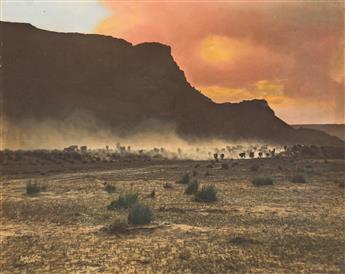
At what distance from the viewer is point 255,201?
1773 cm

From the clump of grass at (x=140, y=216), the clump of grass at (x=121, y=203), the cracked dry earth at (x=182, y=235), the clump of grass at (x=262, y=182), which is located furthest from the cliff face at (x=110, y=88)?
the clump of grass at (x=140, y=216)

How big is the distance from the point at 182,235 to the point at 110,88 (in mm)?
80344

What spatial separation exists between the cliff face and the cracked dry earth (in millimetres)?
59783

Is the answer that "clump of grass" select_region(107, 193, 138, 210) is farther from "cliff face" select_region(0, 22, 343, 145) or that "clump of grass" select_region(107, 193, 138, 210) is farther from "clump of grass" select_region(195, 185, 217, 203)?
"cliff face" select_region(0, 22, 343, 145)

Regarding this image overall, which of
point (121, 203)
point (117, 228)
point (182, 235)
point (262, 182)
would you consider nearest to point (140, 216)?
point (117, 228)

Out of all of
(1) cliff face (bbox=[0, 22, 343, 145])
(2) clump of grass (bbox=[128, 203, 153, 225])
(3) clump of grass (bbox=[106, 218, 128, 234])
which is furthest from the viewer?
(1) cliff face (bbox=[0, 22, 343, 145])

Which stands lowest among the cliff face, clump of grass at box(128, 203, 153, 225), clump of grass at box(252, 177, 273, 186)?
clump of grass at box(128, 203, 153, 225)

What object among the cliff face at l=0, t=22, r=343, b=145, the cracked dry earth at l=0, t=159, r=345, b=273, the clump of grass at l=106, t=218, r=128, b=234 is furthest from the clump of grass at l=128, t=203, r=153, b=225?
the cliff face at l=0, t=22, r=343, b=145

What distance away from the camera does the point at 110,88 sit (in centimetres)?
9044

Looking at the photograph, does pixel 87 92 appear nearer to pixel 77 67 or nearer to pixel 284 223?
pixel 77 67

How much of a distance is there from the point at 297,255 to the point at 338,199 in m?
9.03

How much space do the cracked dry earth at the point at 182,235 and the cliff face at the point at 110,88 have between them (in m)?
59.8

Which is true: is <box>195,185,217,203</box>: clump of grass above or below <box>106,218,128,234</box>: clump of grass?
above

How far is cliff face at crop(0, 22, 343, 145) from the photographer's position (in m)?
79.4
